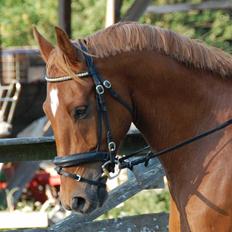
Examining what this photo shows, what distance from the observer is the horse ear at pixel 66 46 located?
377cm

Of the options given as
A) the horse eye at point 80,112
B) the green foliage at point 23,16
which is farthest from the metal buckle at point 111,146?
the green foliage at point 23,16

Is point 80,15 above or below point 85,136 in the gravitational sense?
below

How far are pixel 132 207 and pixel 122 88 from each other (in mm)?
4467

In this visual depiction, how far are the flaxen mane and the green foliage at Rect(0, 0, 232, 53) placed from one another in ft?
24.9

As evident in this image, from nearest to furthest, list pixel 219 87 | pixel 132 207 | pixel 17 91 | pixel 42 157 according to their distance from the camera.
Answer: pixel 219 87, pixel 42 157, pixel 132 207, pixel 17 91

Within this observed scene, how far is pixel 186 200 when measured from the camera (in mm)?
3951

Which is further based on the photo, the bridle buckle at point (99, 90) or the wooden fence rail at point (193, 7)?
the wooden fence rail at point (193, 7)

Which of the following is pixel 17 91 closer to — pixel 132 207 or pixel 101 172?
pixel 132 207

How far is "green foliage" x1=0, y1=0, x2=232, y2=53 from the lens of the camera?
39.3 feet

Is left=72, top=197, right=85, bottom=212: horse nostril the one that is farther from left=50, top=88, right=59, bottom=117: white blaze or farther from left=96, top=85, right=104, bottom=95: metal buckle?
left=96, top=85, right=104, bottom=95: metal buckle

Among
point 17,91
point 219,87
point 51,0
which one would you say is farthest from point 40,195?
point 219,87

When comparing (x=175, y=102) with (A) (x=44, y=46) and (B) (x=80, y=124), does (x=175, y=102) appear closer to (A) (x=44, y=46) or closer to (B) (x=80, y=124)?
(B) (x=80, y=124)

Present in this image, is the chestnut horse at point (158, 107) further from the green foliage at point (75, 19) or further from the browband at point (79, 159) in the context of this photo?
the green foliage at point (75, 19)

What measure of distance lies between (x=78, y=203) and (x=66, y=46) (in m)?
0.78
